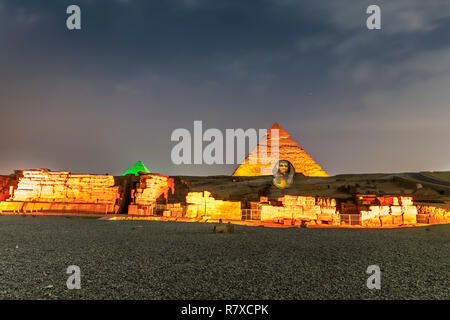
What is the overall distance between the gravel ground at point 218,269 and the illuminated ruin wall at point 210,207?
785cm

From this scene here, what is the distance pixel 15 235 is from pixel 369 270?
8352 mm

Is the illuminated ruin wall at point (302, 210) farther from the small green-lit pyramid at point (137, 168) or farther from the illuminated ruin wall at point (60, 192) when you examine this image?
the small green-lit pyramid at point (137, 168)

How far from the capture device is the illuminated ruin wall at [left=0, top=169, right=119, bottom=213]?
1606 cm

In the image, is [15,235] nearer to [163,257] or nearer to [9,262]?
[9,262]

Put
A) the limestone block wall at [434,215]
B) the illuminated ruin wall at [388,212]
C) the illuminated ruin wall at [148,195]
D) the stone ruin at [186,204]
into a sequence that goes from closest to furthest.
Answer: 1. the illuminated ruin wall at [388,212]
2. the stone ruin at [186,204]
3. the limestone block wall at [434,215]
4. the illuminated ruin wall at [148,195]

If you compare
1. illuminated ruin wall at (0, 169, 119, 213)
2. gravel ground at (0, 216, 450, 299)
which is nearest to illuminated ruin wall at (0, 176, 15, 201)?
illuminated ruin wall at (0, 169, 119, 213)

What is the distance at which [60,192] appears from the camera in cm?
1644

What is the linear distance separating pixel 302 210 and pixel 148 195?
27.5 ft

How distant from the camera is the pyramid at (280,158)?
44875 millimetres

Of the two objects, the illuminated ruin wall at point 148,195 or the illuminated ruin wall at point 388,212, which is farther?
the illuminated ruin wall at point 148,195

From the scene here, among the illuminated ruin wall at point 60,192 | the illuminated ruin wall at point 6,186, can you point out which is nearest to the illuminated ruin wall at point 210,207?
the illuminated ruin wall at point 60,192

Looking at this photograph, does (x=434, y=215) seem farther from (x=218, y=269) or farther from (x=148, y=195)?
(x=148, y=195)
